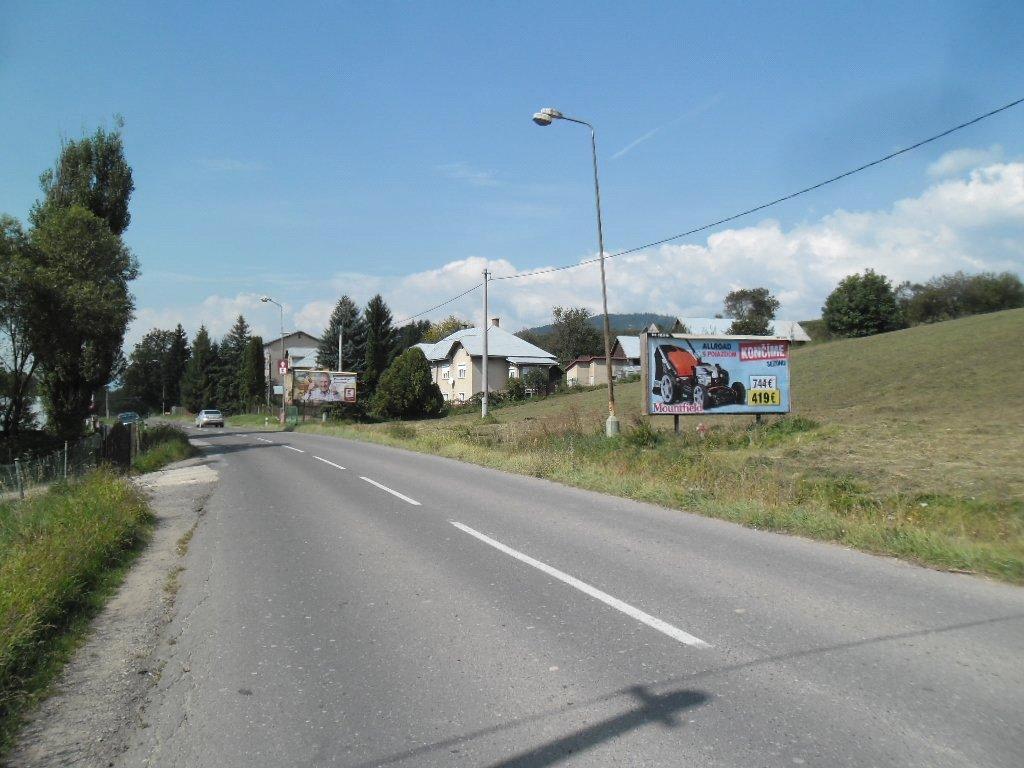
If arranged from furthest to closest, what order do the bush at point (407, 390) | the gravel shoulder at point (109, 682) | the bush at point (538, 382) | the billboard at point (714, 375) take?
the bush at point (538, 382), the bush at point (407, 390), the billboard at point (714, 375), the gravel shoulder at point (109, 682)

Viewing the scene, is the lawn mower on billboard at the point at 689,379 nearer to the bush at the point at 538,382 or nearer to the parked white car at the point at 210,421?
the bush at the point at 538,382

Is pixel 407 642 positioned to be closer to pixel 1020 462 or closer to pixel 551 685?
pixel 551 685

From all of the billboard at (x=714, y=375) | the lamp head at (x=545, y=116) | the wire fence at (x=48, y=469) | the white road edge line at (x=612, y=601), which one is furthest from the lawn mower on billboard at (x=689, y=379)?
the wire fence at (x=48, y=469)

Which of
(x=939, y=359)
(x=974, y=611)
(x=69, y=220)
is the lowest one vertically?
(x=974, y=611)

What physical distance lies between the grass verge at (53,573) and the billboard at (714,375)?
13675mm

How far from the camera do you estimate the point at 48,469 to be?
742 inches

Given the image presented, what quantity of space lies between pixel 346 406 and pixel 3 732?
A: 177 ft

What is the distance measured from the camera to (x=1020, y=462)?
1540 centimetres

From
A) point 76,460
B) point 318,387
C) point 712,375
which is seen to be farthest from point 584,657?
point 318,387

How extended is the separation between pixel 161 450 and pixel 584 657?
23.6m

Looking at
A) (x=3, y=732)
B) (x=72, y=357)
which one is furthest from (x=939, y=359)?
(x=3, y=732)

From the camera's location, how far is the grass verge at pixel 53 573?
16.0 ft

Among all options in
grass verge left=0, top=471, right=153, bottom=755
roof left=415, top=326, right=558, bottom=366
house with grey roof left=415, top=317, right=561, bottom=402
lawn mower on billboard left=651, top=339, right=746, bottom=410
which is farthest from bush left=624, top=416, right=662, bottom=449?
roof left=415, top=326, right=558, bottom=366

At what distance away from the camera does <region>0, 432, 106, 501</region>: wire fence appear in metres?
15.4
